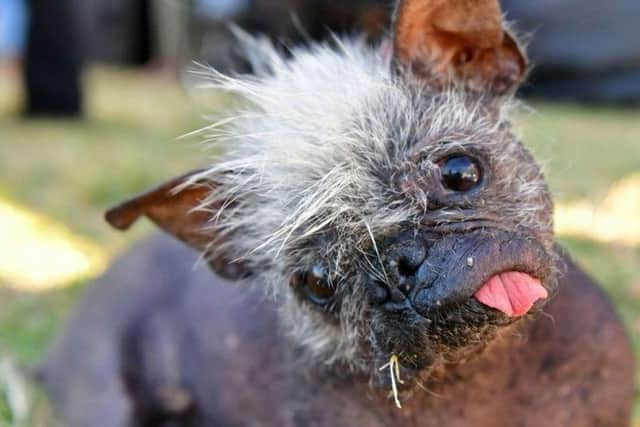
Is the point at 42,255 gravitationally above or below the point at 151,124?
above

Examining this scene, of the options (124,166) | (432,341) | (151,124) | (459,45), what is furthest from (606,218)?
(151,124)

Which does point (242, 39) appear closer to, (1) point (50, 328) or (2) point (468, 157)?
(2) point (468, 157)

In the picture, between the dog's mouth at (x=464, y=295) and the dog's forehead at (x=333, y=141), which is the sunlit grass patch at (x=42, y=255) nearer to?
the dog's forehead at (x=333, y=141)

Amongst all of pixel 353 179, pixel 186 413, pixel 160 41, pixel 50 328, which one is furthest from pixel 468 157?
pixel 160 41

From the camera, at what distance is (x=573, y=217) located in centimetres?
370

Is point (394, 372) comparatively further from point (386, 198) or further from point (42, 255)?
point (42, 255)

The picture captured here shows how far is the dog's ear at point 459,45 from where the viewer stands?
181cm

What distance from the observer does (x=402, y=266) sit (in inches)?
59.8

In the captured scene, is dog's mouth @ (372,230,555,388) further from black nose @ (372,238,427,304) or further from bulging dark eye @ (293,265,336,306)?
bulging dark eye @ (293,265,336,306)

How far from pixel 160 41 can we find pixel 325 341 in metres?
9.05

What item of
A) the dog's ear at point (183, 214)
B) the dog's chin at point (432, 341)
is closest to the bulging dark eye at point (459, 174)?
the dog's chin at point (432, 341)

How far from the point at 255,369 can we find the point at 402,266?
0.72 metres

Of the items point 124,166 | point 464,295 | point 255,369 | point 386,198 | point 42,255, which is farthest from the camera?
point 124,166

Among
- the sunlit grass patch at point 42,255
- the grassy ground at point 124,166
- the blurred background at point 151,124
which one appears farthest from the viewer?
the sunlit grass patch at point 42,255
